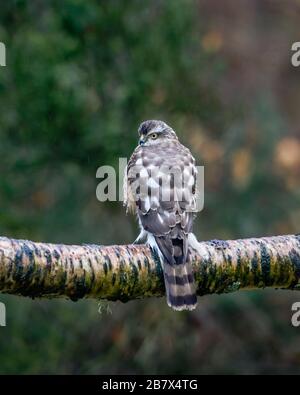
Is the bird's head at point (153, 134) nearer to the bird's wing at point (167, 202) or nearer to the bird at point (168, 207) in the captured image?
the bird at point (168, 207)

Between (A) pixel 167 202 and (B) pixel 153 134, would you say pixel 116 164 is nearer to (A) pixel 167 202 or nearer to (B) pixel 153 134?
(B) pixel 153 134

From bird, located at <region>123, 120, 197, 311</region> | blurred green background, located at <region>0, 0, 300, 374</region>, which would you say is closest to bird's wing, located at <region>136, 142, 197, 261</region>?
bird, located at <region>123, 120, 197, 311</region>

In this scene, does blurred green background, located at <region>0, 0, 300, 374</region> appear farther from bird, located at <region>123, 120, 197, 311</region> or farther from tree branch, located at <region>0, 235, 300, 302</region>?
Answer: tree branch, located at <region>0, 235, 300, 302</region>

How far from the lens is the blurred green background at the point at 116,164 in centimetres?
795

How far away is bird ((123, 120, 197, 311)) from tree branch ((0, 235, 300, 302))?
0.31 feet

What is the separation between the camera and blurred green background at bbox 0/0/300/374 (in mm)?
7945

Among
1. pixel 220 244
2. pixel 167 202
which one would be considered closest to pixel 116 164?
pixel 167 202

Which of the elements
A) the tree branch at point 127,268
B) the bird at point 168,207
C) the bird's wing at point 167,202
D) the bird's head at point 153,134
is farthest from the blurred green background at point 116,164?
the tree branch at point 127,268

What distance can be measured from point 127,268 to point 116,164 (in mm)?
3159

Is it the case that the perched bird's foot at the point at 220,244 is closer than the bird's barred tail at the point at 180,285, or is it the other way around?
the bird's barred tail at the point at 180,285

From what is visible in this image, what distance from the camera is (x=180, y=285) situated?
16.9 feet

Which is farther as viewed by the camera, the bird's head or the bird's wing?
the bird's head

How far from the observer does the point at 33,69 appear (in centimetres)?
789

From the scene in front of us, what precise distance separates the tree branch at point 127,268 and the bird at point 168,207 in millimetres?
95
